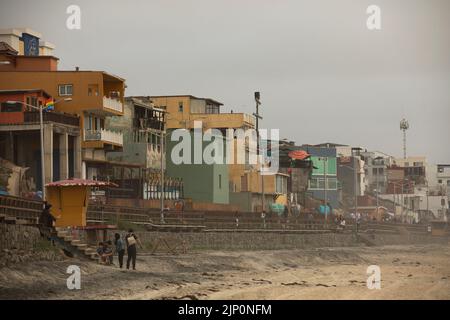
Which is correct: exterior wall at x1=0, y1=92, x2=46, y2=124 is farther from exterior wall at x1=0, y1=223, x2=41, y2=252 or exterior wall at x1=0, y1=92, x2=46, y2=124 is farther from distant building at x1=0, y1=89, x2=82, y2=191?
exterior wall at x1=0, y1=223, x2=41, y2=252

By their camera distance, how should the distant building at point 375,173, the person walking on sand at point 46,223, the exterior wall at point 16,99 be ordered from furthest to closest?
the distant building at point 375,173, the exterior wall at point 16,99, the person walking on sand at point 46,223

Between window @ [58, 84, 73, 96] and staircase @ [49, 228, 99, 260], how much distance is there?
1349 inches

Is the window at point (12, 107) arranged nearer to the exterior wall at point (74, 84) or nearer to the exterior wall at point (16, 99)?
the exterior wall at point (16, 99)

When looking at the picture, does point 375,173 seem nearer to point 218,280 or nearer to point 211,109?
point 211,109

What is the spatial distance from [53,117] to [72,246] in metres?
28.3

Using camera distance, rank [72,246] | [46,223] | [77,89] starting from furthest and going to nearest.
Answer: [77,89] < [72,246] < [46,223]

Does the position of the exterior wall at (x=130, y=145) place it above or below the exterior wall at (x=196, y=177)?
above

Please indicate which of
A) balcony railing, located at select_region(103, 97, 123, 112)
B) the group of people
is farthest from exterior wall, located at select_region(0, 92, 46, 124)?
the group of people

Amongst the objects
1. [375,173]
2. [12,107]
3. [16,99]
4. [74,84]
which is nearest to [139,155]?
[74,84]

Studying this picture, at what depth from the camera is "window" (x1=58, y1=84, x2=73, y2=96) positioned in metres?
76.6

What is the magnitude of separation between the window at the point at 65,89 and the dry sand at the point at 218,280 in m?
22.4

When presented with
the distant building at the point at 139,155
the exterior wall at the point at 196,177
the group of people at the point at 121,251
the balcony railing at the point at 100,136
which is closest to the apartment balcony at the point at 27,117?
the balcony railing at the point at 100,136

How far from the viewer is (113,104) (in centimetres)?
8012

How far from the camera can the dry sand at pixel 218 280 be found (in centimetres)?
3534
